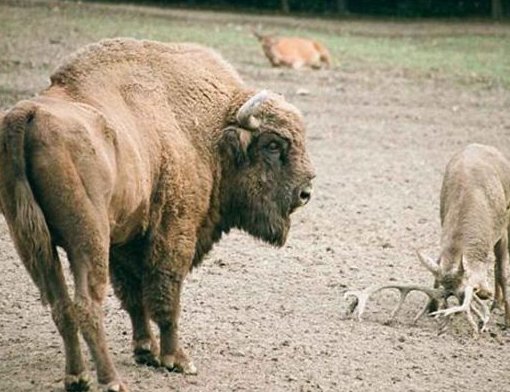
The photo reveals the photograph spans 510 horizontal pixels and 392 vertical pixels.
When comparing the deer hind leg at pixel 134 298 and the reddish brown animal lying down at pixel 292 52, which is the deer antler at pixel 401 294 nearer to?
the deer hind leg at pixel 134 298

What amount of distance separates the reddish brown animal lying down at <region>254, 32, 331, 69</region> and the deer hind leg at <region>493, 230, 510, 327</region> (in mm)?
12930

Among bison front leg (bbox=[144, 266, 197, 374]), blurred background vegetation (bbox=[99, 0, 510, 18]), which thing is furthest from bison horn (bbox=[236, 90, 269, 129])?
blurred background vegetation (bbox=[99, 0, 510, 18])

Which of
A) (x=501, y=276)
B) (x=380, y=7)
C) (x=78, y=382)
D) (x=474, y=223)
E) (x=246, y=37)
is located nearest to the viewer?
(x=78, y=382)

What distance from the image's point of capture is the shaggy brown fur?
27.5 ft

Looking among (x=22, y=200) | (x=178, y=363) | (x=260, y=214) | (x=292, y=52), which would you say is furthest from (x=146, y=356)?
(x=292, y=52)

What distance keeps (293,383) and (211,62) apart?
6.67ft

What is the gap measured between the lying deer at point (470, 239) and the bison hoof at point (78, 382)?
2.52 metres

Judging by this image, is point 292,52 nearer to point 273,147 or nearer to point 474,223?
point 474,223

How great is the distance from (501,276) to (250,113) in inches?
110

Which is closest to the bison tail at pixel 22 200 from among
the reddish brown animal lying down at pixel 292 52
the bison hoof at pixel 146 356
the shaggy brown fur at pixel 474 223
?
the bison hoof at pixel 146 356

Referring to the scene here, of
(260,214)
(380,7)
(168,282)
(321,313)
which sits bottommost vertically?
(380,7)

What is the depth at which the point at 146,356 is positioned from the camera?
7066mm

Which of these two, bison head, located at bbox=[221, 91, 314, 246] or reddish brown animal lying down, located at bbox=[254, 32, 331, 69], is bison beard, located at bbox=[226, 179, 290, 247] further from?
reddish brown animal lying down, located at bbox=[254, 32, 331, 69]

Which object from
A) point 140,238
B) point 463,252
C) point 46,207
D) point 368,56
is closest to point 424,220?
point 463,252
